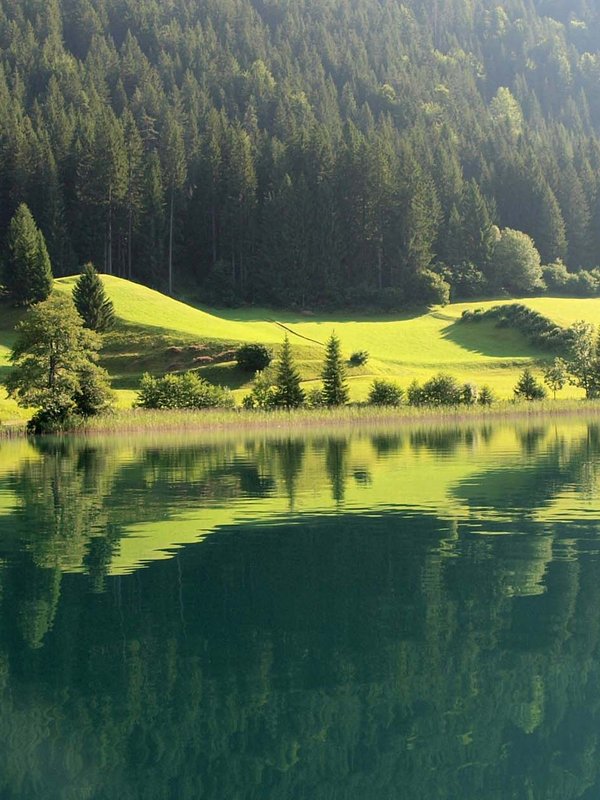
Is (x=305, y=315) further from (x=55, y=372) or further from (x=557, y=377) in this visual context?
(x=55, y=372)

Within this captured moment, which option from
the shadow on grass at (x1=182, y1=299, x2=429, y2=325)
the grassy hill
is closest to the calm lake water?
the grassy hill

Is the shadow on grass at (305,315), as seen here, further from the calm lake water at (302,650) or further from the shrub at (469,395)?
the calm lake water at (302,650)

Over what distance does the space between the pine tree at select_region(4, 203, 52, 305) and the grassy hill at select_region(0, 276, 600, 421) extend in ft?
5.78

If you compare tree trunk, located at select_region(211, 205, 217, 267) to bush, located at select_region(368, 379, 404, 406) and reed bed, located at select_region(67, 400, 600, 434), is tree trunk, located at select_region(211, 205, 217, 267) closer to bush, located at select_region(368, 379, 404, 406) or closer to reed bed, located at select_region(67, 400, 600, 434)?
bush, located at select_region(368, 379, 404, 406)

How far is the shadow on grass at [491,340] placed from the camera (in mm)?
110000

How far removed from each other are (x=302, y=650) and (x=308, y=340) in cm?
9714

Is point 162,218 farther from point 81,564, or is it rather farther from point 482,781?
point 482,781

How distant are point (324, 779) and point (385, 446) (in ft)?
133

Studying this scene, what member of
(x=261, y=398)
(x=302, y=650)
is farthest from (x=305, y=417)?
(x=302, y=650)

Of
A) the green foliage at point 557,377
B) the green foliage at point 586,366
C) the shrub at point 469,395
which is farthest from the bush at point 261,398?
the green foliage at point 586,366

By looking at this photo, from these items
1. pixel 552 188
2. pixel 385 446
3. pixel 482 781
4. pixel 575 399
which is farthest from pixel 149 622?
pixel 552 188

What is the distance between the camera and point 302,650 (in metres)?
12.8

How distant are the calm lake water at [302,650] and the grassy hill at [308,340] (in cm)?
5874

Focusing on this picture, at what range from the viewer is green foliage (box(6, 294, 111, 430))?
6619cm
